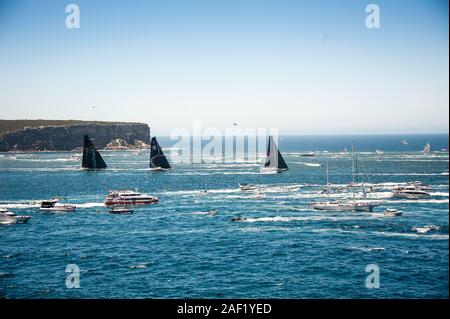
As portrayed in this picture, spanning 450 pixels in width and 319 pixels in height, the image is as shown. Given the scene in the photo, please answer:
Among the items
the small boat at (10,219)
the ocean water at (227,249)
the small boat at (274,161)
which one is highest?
the small boat at (274,161)

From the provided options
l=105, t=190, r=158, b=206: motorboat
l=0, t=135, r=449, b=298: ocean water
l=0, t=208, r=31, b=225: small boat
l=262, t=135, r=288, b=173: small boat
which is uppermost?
l=262, t=135, r=288, b=173: small boat

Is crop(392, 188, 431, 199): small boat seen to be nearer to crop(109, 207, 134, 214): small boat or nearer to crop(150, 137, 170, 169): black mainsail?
crop(109, 207, 134, 214): small boat

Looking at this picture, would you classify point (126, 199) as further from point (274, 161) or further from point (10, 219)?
point (274, 161)

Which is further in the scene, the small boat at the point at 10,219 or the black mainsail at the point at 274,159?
the black mainsail at the point at 274,159

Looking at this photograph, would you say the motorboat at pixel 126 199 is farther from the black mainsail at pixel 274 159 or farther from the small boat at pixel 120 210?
the black mainsail at pixel 274 159

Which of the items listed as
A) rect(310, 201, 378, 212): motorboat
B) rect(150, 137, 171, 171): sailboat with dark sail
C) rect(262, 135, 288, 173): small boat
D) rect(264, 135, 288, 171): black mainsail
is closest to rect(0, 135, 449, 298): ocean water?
rect(310, 201, 378, 212): motorboat

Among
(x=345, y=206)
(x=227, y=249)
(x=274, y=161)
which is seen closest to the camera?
(x=227, y=249)

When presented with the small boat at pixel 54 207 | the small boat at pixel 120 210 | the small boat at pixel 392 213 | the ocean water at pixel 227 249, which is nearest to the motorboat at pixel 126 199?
the ocean water at pixel 227 249

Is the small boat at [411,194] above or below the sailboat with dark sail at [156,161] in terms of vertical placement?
below

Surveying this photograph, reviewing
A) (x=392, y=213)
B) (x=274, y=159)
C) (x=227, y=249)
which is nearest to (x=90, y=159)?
(x=274, y=159)
